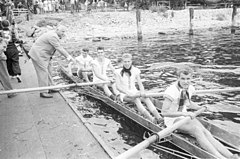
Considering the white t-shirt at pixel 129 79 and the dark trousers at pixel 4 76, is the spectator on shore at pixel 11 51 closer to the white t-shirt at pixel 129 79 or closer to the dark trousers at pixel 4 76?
the dark trousers at pixel 4 76

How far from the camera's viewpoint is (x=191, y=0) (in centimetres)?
4925

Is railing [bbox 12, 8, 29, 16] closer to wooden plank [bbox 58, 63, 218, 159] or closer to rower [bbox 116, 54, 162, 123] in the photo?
wooden plank [bbox 58, 63, 218, 159]

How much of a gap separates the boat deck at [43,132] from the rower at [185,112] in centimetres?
156

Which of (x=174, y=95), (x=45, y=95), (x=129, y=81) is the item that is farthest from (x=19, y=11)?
(x=174, y=95)

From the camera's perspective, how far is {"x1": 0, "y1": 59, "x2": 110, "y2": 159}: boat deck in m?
5.18

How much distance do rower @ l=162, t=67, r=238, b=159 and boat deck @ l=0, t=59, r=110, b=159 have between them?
5.11 feet

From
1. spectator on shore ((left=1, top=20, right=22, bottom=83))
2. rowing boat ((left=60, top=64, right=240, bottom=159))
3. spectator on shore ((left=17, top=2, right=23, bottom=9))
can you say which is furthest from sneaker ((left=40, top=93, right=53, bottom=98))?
spectator on shore ((left=17, top=2, right=23, bottom=9))

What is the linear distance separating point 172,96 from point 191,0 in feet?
158

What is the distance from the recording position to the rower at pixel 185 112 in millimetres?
4825

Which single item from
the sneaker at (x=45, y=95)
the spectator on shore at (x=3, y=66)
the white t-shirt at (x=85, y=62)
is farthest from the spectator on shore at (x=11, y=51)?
the white t-shirt at (x=85, y=62)

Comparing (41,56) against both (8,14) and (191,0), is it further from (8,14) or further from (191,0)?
(191,0)

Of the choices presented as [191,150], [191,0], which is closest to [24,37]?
[191,150]

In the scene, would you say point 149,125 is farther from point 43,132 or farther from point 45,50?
point 45,50

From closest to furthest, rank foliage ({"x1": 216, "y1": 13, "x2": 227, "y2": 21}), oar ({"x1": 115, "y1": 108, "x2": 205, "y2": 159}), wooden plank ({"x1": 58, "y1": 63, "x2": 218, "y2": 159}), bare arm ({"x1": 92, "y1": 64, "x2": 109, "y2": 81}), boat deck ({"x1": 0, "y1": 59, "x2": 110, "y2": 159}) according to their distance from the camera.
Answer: oar ({"x1": 115, "y1": 108, "x2": 205, "y2": 159})
wooden plank ({"x1": 58, "y1": 63, "x2": 218, "y2": 159})
boat deck ({"x1": 0, "y1": 59, "x2": 110, "y2": 159})
bare arm ({"x1": 92, "y1": 64, "x2": 109, "y2": 81})
foliage ({"x1": 216, "y1": 13, "x2": 227, "y2": 21})
